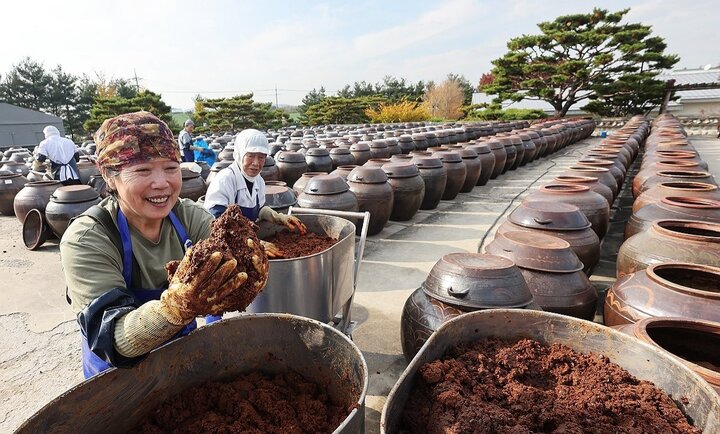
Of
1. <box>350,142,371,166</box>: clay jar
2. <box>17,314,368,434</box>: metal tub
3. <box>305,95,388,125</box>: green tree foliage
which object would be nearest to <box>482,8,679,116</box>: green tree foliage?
<box>305,95,388,125</box>: green tree foliage

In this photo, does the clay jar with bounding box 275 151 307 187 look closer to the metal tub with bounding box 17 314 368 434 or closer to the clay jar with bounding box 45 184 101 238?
the clay jar with bounding box 45 184 101 238

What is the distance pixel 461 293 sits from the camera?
2.55 m

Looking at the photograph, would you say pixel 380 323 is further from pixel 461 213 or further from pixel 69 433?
pixel 461 213

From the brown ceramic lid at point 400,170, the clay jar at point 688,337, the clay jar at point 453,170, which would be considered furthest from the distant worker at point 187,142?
Answer: the clay jar at point 688,337

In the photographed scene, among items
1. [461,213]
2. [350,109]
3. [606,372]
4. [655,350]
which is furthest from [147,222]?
[350,109]

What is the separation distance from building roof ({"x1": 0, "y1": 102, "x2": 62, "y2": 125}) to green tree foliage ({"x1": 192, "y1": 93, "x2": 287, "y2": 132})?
986 cm

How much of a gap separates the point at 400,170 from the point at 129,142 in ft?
19.6

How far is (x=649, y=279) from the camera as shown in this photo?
8.64 ft

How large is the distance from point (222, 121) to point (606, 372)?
3550cm

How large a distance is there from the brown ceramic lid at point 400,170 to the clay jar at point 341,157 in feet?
9.95

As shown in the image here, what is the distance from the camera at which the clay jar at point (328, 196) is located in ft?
18.2

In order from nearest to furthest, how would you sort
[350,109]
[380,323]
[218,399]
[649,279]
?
1. [218,399]
2. [649,279]
3. [380,323]
4. [350,109]

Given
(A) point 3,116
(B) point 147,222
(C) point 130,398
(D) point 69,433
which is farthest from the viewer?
(A) point 3,116

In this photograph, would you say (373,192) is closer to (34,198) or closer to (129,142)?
(129,142)
